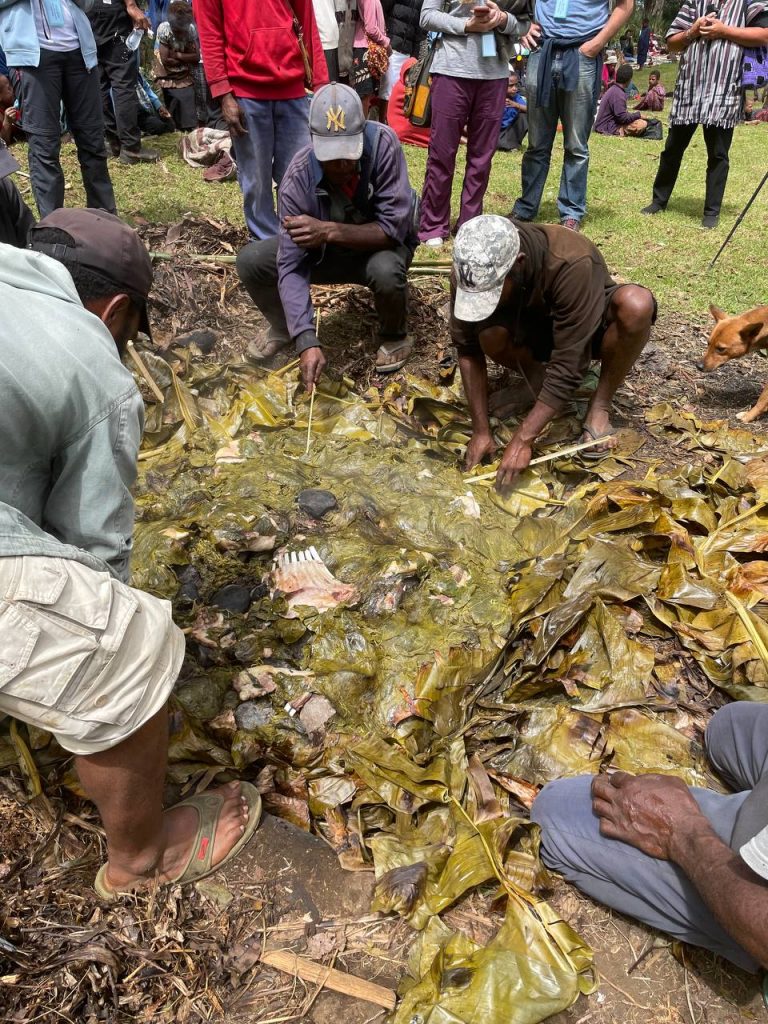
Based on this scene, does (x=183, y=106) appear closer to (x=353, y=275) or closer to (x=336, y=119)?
(x=353, y=275)

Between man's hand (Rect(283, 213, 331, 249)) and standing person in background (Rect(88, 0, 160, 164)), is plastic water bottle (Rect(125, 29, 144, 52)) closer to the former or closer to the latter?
standing person in background (Rect(88, 0, 160, 164))

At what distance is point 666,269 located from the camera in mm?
5707

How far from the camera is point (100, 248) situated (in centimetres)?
164

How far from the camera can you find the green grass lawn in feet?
17.9

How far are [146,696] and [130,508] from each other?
435mm

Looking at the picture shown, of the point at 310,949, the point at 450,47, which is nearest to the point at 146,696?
the point at 310,949

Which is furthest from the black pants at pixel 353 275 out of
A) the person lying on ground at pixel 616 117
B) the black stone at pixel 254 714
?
the person lying on ground at pixel 616 117

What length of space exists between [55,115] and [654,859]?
5.67 meters

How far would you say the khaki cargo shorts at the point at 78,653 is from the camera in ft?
4.29

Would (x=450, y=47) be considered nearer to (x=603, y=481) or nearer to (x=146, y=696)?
(x=603, y=481)

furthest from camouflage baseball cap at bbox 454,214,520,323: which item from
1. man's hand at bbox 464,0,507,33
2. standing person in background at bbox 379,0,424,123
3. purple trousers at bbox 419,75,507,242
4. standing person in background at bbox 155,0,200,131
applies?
standing person in background at bbox 155,0,200,131

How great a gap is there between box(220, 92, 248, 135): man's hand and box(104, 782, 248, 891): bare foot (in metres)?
4.07

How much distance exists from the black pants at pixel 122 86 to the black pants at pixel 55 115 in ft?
7.87

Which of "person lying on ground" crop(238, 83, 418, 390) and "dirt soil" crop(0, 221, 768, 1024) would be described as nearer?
"dirt soil" crop(0, 221, 768, 1024)
